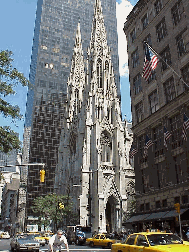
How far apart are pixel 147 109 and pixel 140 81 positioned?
4401 mm

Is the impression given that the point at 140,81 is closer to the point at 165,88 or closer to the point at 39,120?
the point at 165,88

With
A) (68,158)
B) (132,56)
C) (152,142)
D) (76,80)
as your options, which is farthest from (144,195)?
(76,80)

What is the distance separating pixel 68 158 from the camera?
219 feet

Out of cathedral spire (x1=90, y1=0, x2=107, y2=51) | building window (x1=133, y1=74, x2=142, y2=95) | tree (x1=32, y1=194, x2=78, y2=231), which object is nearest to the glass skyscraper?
tree (x1=32, y1=194, x2=78, y2=231)

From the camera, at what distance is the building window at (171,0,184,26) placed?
27.2 metres

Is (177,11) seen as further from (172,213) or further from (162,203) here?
(172,213)

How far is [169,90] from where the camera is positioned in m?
27.5

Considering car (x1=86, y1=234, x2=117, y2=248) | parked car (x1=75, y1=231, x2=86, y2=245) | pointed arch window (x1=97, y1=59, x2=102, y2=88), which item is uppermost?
pointed arch window (x1=97, y1=59, x2=102, y2=88)

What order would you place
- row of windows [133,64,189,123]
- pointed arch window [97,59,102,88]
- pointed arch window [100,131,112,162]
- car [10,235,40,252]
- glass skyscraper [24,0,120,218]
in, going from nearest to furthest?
car [10,235,40,252], row of windows [133,64,189,123], pointed arch window [100,131,112,162], pointed arch window [97,59,102,88], glass skyscraper [24,0,120,218]

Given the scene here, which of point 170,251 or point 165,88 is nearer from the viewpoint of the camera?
point 170,251

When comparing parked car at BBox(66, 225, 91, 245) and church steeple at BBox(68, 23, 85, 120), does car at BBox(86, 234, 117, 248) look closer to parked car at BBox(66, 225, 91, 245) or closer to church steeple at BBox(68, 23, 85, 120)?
parked car at BBox(66, 225, 91, 245)

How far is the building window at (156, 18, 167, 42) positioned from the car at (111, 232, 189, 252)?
23860mm

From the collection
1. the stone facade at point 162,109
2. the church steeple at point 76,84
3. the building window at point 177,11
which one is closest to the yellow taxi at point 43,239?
the stone facade at point 162,109

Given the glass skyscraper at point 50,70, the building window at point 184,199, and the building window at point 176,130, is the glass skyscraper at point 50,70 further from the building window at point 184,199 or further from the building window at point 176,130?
the building window at point 184,199
